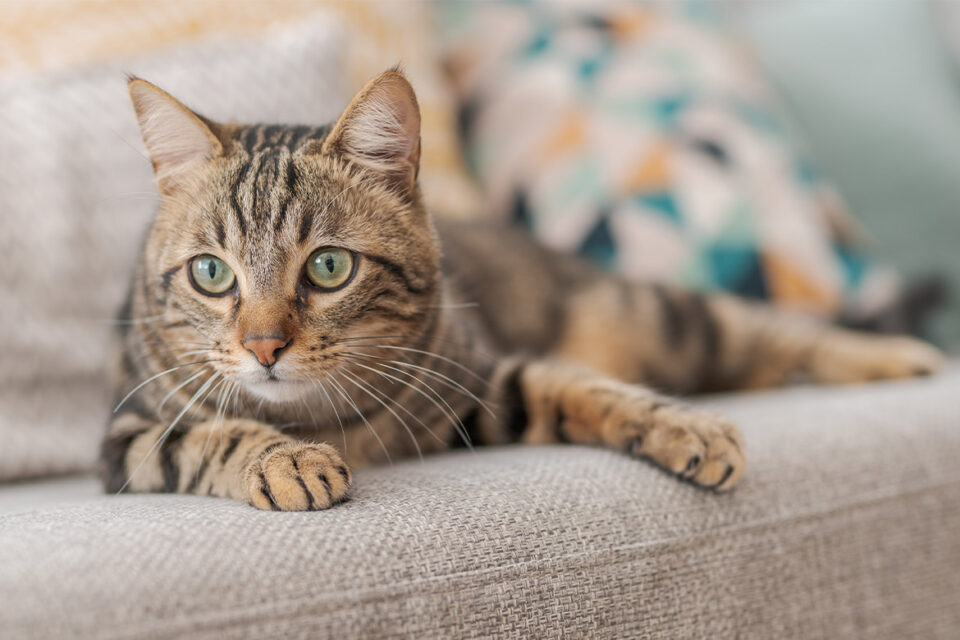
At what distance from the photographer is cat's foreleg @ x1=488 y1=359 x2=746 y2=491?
77 cm

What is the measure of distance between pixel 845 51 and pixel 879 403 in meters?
1.20

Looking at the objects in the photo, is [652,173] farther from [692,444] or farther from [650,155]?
[692,444]

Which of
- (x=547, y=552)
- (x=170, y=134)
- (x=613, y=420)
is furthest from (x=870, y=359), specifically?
(x=170, y=134)

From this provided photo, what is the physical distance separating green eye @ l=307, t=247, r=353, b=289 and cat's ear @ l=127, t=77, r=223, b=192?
17cm

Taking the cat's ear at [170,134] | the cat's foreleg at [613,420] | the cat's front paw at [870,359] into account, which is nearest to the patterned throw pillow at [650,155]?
the cat's front paw at [870,359]

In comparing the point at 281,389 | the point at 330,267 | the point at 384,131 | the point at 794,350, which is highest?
the point at 384,131

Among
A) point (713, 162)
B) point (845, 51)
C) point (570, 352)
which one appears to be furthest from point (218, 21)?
point (845, 51)

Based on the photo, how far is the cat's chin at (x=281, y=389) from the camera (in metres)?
0.78

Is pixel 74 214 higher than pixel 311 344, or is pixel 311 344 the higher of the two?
pixel 74 214

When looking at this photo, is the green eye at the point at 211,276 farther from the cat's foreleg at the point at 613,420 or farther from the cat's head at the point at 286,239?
the cat's foreleg at the point at 613,420

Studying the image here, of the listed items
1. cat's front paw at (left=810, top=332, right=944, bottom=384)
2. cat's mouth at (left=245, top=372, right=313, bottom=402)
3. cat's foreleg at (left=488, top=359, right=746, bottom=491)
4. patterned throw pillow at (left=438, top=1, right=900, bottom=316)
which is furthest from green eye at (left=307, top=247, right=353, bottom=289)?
cat's front paw at (left=810, top=332, right=944, bottom=384)

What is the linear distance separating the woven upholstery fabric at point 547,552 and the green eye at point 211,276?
0.71ft

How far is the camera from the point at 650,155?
1.57m

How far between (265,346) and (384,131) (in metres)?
0.27
